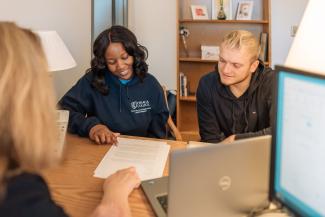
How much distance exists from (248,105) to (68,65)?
0.99 metres

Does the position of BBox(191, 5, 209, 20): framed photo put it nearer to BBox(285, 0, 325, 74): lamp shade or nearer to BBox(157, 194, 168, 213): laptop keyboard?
BBox(285, 0, 325, 74): lamp shade

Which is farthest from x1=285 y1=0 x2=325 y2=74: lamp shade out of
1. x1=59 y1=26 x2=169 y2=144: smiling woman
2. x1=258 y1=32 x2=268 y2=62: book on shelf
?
x1=258 y1=32 x2=268 y2=62: book on shelf

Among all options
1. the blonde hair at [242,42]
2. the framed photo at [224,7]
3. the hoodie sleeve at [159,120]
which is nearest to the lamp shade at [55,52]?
the hoodie sleeve at [159,120]

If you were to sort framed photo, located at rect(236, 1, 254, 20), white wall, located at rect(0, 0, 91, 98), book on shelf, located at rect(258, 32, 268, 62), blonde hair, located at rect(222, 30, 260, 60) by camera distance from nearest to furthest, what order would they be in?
blonde hair, located at rect(222, 30, 260, 60), white wall, located at rect(0, 0, 91, 98), book on shelf, located at rect(258, 32, 268, 62), framed photo, located at rect(236, 1, 254, 20)

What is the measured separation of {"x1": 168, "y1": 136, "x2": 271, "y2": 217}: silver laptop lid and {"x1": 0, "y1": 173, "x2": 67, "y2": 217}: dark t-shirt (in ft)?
0.89

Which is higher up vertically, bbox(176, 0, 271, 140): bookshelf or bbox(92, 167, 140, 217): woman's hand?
bbox(176, 0, 271, 140): bookshelf

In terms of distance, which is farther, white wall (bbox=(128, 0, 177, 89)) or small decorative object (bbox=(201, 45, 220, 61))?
white wall (bbox=(128, 0, 177, 89))

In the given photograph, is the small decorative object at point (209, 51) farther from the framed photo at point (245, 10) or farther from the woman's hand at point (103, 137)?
the woman's hand at point (103, 137)

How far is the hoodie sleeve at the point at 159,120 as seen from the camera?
204 cm

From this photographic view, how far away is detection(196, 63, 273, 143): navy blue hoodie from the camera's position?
1.77 m

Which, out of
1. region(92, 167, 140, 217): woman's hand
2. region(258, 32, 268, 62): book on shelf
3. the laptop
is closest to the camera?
the laptop

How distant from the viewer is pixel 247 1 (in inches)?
127

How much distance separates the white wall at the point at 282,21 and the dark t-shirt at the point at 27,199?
115 inches

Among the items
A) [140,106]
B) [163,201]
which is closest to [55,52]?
[140,106]
